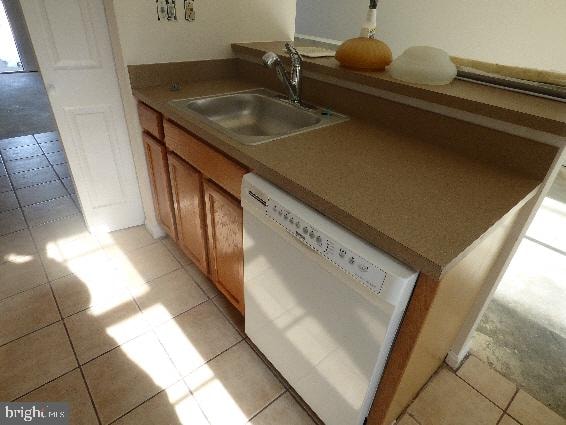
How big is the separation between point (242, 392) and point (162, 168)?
3.65 feet

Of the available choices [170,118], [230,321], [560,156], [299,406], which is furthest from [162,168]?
[560,156]

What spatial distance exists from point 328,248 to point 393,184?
285mm

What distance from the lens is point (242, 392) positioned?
1363 millimetres

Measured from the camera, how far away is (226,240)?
138 cm

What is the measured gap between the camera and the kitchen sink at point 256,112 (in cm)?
149

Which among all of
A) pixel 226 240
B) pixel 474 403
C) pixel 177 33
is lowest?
pixel 474 403

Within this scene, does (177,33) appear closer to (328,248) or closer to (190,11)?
(190,11)

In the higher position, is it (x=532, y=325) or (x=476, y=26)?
(x=476, y=26)

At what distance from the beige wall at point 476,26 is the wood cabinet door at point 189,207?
11.6 feet

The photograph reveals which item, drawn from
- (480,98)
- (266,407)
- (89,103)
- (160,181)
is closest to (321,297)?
(266,407)

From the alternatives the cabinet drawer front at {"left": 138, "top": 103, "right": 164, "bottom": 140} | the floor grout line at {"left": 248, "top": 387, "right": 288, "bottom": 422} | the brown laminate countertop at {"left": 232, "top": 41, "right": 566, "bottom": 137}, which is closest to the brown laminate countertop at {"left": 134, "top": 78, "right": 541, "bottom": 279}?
the brown laminate countertop at {"left": 232, "top": 41, "right": 566, "bottom": 137}

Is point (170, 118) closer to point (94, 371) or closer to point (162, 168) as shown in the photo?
point (162, 168)
